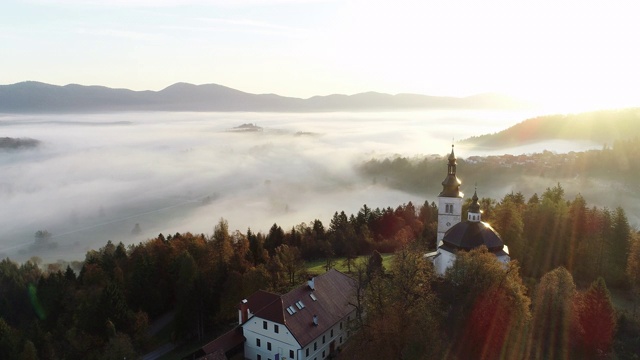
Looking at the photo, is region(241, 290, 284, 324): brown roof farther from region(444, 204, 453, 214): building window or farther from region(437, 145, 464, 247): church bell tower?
region(444, 204, 453, 214): building window


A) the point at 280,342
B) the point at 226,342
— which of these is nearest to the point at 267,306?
the point at 280,342

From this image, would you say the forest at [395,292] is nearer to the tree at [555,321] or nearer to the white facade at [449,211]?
the tree at [555,321]

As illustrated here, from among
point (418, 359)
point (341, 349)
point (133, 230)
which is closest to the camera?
point (418, 359)

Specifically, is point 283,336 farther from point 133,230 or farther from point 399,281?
point 133,230

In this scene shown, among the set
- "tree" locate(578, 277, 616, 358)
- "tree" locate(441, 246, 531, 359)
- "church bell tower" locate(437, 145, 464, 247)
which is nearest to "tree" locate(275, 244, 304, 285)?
"church bell tower" locate(437, 145, 464, 247)

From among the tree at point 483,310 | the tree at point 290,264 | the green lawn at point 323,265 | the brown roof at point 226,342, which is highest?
the tree at point 483,310

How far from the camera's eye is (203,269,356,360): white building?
35.3 m

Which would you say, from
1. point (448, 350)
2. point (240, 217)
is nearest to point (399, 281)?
point (448, 350)

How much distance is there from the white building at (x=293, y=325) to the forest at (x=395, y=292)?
9.49ft

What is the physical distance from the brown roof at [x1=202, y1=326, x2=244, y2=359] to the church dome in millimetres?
20462

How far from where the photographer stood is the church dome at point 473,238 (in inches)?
1660

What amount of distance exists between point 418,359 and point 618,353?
1810cm

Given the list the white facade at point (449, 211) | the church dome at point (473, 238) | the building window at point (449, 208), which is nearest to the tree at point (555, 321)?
the church dome at point (473, 238)

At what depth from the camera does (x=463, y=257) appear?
3209 cm
